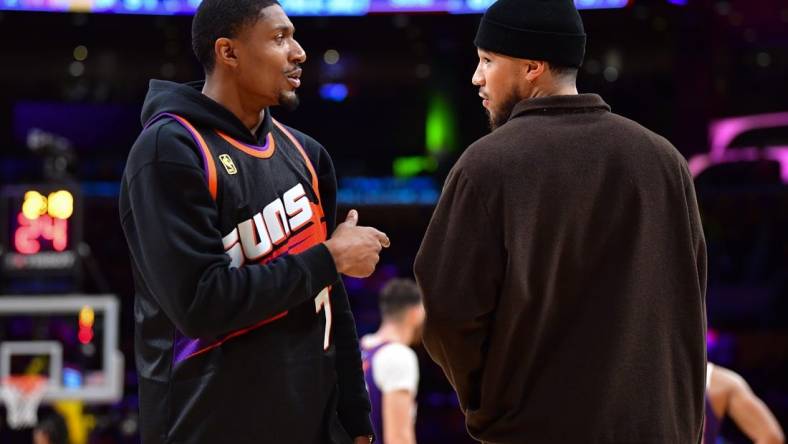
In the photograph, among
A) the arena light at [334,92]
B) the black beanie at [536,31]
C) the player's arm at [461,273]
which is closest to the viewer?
the player's arm at [461,273]

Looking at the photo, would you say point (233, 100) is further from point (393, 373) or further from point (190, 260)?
point (393, 373)

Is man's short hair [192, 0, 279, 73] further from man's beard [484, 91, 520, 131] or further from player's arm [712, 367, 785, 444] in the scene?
player's arm [712, 367, 785, 444]

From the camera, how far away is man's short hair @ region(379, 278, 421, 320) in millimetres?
6023

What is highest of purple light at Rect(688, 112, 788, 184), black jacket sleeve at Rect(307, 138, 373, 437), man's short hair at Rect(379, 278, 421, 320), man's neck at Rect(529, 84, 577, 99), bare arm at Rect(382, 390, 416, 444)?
man's neck at Rect(529, 84, 577, 99)

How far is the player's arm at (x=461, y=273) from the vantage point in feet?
8.68

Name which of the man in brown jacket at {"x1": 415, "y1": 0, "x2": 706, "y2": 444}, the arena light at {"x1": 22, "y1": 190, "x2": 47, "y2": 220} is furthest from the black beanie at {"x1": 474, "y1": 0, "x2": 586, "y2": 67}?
the arena light at {"x1": 22, "y1": 190, "x2": 47, "y2": 220}

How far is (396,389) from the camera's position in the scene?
574cm

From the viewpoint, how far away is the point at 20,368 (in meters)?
10.0

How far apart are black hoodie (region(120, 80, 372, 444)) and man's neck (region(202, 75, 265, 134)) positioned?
5 centimetres

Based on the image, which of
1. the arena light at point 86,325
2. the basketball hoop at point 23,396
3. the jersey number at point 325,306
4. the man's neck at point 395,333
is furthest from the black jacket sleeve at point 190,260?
the arena light at point 86,325

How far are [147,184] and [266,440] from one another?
0.66m

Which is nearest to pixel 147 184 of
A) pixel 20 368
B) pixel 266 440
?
pixel 266 440

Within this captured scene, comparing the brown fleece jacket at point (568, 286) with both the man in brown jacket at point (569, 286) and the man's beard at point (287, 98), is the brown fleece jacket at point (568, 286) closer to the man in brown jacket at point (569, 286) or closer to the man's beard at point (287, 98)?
the man in brown jacket at point (569, 286)

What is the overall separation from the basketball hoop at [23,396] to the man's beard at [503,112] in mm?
7581
